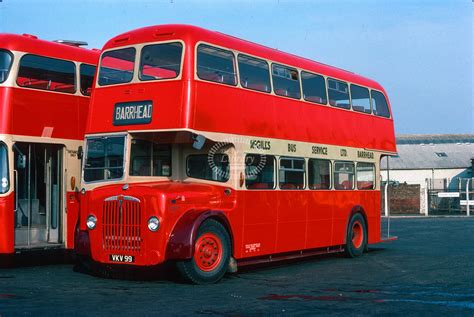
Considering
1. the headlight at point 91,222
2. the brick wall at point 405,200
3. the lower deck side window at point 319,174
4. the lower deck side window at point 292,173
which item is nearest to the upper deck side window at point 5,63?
the headlight at point 91,222

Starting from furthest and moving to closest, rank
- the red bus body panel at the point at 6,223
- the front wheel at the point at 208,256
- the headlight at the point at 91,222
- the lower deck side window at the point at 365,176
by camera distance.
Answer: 1. the lower deck side window at the point at 365,176
2. the red bus body panel at the point at 6,223
3. the headlight at the point at 91,222
4. the front wheel at the point at 208,256

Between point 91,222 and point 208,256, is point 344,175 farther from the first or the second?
point 91,222

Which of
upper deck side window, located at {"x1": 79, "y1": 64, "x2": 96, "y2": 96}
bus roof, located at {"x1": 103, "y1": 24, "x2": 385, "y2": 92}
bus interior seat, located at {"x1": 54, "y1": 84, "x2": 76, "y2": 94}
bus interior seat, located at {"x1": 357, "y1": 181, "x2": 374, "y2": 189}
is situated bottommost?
bus interior seat, located at {"x1": 357, "y1": 181, "x2": 374, "y2": 189}

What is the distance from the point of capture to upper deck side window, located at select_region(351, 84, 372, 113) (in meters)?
18.0

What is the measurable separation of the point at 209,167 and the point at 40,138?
12.4 ft

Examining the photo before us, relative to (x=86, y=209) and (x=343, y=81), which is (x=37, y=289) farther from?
(x=343, y=81)

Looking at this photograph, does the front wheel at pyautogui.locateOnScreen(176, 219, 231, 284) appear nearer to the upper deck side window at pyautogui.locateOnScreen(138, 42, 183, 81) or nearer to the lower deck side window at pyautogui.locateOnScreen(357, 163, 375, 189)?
the upper deck side window at pyautogui.locateOnScreen(138, 42, 183, 81)

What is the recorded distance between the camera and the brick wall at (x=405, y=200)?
48.5 m

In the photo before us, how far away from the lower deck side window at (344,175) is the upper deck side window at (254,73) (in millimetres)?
3431

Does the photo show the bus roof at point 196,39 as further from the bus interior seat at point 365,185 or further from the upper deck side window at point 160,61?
the bus interior seat at point 365,185

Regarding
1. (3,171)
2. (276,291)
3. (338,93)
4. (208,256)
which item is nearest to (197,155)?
(208,256)

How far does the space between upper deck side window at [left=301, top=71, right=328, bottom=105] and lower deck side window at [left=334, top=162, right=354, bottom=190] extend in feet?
5.33

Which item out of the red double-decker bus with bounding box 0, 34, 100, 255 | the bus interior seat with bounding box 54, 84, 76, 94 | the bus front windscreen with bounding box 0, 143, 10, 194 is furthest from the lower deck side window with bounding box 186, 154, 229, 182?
the bus interior seat with bounding box 54, 84, 76, 94

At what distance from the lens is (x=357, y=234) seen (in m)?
18.1
